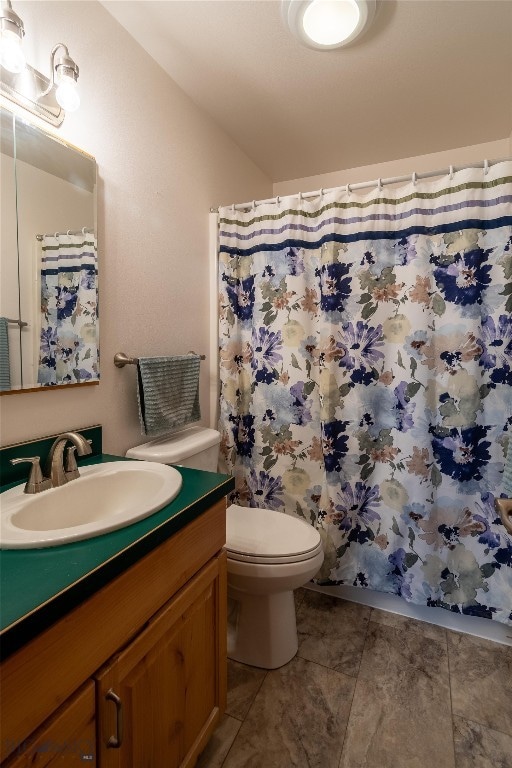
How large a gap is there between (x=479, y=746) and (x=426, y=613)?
547 mm

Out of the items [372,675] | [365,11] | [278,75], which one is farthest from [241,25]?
[372,675]

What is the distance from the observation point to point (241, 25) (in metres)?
1.33

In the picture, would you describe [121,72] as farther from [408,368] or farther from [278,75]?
[408,368]

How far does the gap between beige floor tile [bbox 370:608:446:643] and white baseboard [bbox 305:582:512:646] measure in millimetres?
20

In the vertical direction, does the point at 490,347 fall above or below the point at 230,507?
above

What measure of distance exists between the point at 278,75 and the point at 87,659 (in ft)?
6.80

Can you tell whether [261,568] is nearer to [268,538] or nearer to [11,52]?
[268,538]

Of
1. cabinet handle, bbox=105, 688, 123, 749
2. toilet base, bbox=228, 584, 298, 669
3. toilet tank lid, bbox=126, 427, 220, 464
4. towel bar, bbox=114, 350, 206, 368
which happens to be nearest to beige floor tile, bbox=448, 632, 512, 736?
toilet base, bbox=228, 584, 298, 669

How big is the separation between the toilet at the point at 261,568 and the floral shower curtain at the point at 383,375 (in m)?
0.36

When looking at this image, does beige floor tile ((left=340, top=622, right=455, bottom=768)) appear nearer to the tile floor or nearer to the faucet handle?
the tile floor

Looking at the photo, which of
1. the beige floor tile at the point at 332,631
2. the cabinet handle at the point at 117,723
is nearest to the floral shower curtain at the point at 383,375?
the beige floor tile at the point at 332,631

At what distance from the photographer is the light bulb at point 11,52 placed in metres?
0.91

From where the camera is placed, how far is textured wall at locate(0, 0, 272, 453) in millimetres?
1140

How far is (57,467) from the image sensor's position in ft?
3.25
